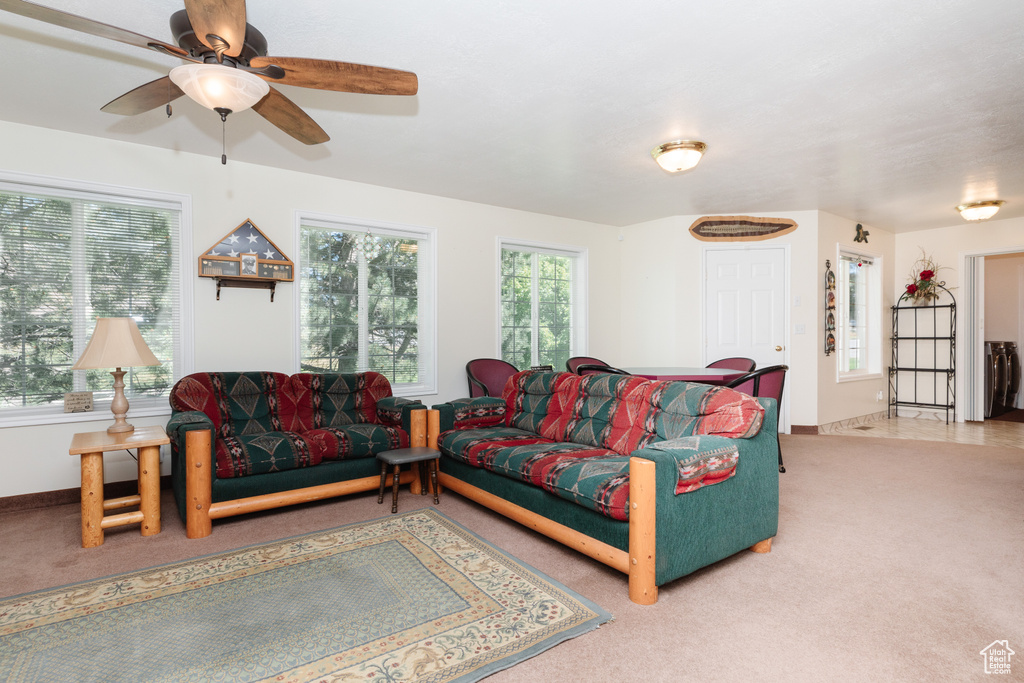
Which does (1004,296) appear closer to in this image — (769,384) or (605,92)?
(769,384)

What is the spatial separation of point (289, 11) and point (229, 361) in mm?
2737

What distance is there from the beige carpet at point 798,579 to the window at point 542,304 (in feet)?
8.17

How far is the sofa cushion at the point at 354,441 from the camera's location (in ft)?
11.2

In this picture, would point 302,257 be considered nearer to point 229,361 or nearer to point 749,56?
point 229,361

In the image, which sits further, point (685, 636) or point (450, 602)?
point (450, 602)

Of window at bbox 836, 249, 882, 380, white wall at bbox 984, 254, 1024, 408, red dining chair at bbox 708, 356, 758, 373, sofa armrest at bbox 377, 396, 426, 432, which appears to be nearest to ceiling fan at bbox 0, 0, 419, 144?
sofa armrest at bbox 377, 396, 426, 432

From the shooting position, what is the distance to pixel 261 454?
320 cm

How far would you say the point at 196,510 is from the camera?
2.94 meters

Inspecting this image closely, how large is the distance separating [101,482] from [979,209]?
7.68 m

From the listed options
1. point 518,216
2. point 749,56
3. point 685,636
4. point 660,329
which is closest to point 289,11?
point 749,56

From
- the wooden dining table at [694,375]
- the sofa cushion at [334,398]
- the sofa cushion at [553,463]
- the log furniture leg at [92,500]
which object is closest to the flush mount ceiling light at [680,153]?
the wooden dining table at [694,375]

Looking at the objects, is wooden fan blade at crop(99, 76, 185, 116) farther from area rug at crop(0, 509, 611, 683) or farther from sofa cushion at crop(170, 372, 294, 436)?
area rug at crop(0, 509, 611, 683)

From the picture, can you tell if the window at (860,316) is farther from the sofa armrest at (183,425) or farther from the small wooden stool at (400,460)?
the sofa armrest at (183,425)

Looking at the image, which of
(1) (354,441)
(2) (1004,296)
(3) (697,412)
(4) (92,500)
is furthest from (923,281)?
(4) (92,500)
